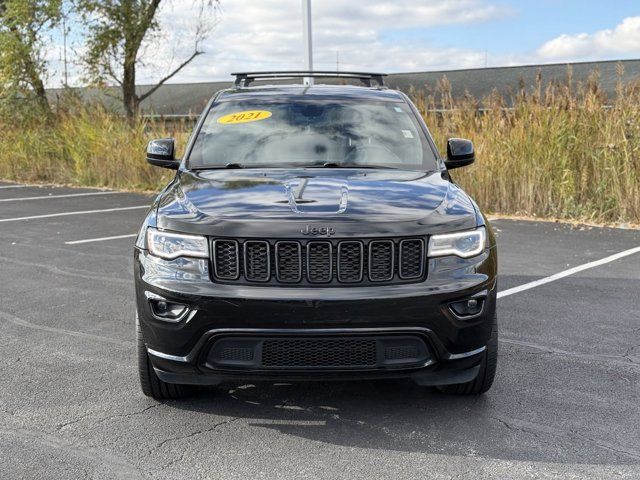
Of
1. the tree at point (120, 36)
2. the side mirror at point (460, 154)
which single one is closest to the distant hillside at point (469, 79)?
the tree at point (120, 36)

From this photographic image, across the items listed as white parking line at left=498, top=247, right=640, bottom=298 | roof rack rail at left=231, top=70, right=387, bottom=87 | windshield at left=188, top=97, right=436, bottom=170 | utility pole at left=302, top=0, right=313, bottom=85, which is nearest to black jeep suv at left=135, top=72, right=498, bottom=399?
windshield at left=188, top=97, right=436, bottom=170

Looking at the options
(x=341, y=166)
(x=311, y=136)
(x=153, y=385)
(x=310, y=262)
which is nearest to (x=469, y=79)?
(x=311, y=136)

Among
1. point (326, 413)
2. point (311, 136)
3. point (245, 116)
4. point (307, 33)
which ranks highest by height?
point (307, 33)

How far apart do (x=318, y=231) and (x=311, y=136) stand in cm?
159

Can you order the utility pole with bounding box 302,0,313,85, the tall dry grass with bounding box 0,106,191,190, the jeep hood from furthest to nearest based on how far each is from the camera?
the tall dry grass with bounding box 0,106,191,190 < the utility pole with bounding box 302,0,313,85 < the jeep hood

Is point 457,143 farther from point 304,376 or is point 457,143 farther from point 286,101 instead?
point 304,376

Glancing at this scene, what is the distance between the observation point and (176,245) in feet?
11.9

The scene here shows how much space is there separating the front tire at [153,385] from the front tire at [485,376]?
142 centimetres

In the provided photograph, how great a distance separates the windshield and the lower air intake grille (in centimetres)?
148

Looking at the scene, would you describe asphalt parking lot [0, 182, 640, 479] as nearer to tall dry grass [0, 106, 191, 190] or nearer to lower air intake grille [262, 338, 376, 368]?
lower air intake grille [262, 338, 376, 368]

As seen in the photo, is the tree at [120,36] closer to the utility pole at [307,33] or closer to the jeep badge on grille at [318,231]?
the utility pole at [307,33]

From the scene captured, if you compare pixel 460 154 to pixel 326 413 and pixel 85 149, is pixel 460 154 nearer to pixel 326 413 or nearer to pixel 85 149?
pixel 326 413

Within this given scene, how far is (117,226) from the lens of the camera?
10.9m

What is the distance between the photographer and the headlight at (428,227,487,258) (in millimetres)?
3605
